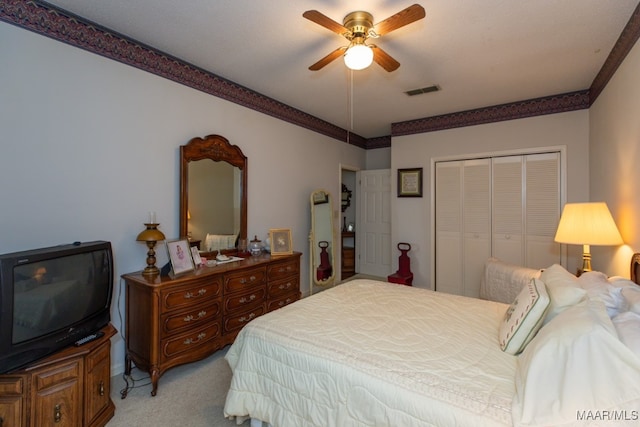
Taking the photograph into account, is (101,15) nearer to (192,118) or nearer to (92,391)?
(192,118)

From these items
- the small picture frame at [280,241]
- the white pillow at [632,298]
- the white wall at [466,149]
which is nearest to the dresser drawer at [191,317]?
the small picture frame at [280,241]

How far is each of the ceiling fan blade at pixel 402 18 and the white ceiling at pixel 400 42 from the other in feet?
0.68

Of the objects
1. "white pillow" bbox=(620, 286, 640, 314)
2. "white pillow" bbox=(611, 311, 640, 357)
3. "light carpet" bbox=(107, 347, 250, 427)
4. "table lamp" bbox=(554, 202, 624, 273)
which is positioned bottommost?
"light carpet" bbox=(107, 347, 250, 427)

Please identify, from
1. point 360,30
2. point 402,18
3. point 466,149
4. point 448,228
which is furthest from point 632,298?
point 466,149

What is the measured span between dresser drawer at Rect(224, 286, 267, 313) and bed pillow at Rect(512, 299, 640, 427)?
2.13 metres

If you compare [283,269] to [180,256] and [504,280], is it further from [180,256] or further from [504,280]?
[504,280]

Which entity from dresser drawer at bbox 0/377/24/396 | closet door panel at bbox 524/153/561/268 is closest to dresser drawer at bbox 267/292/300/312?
dresser drawer at bbox 0/377/24/396

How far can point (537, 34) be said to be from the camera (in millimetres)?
2260

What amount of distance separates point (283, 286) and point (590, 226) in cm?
271

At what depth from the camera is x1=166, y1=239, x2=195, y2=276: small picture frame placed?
2.34 meters

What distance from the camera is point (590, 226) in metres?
2.26

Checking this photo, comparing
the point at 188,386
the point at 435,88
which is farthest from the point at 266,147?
the point at 188,386

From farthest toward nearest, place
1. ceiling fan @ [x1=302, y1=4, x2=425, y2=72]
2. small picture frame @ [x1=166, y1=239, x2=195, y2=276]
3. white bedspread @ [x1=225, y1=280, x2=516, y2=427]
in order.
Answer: small picture frame @ [x1=166, y1=239, x2=195, y2=276] < ceiling fan @ [x1=302, y1=4, x2=425, y2=72] < white bedspread @ [x1=225, y1=280, x2=516, y2=427]

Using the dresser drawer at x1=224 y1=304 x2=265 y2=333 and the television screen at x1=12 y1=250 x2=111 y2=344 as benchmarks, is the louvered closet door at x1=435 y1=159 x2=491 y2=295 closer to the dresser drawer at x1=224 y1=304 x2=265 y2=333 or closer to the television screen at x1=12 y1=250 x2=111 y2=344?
the dresser drawer at x1=224 y1=304 x2=265 y2=333
